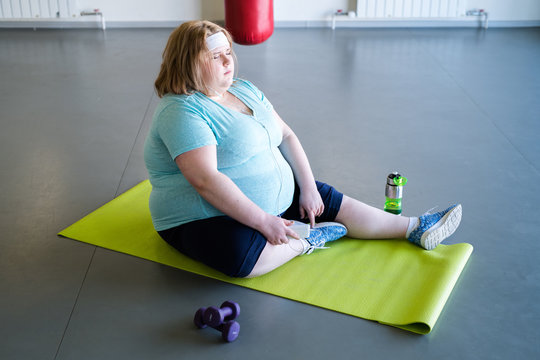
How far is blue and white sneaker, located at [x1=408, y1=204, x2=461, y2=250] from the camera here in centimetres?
212

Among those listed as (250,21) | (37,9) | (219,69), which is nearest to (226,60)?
(219,69)

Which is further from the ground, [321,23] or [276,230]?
[321,23]

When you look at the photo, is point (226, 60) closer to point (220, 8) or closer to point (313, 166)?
point (313, 166)

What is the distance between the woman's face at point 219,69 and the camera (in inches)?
74.7

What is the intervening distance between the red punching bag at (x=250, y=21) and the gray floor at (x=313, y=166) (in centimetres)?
59

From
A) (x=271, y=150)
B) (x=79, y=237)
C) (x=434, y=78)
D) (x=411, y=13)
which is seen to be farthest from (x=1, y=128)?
(x=411, y=13)

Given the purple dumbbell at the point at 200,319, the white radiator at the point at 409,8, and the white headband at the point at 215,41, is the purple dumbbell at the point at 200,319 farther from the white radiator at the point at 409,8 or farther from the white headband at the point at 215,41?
the white radiator at the point at 409,8

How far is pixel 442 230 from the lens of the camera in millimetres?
2139

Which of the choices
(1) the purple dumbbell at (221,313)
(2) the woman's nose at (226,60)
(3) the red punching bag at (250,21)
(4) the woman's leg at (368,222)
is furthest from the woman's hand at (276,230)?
(3) the red punching bag at (250,21)

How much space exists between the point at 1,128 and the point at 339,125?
196 cm

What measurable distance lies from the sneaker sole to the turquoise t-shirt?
506 millimetres

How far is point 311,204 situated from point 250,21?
1536 millimetres

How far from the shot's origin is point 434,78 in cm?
445

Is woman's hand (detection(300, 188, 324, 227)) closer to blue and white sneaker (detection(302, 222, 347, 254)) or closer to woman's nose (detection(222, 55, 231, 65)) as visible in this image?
blue and white sneaker (detection(302, 222, 347, 254))
